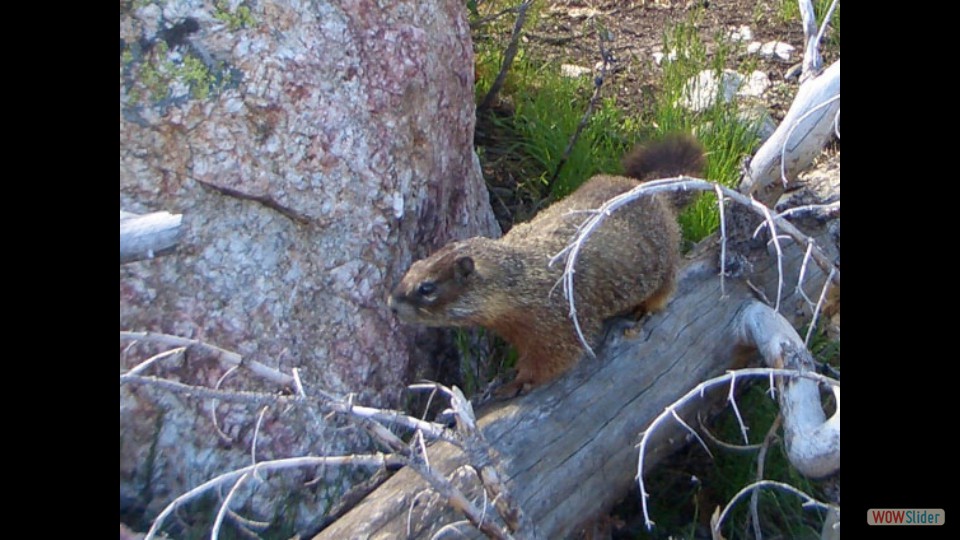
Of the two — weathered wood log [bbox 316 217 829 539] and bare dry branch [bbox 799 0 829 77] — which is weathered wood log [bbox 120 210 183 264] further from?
bare dry branch [bbox 799 0 829 77]

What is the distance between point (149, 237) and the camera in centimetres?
211

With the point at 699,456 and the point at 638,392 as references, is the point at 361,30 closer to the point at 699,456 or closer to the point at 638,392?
the point at 638,392

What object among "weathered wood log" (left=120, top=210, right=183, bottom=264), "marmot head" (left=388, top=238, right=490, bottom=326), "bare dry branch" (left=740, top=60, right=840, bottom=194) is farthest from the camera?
"bare dry branch" (left=740, top=60, right=840, bottom=194)

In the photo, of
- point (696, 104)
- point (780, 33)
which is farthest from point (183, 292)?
point (780, 33)

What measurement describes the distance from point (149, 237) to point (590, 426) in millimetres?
1479

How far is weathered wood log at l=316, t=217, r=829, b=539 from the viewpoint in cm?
265

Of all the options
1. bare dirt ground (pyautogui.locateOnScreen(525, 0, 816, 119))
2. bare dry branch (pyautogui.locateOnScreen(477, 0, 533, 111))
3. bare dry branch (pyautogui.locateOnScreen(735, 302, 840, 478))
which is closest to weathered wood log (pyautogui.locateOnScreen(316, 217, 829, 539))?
bare dry branch (pyautogui.locateOnScreen(735, 302, 840, 478))

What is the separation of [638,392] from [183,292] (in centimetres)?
144

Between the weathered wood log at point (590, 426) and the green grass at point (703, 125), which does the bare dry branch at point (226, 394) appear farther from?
the green grass at point (703, 125)

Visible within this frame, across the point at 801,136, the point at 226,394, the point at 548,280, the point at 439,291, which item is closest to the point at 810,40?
the point at 801,136

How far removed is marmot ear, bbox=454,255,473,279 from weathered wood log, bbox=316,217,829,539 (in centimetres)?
45

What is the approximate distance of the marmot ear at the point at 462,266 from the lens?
321cm

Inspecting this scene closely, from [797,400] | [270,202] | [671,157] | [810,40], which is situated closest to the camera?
[797,400]

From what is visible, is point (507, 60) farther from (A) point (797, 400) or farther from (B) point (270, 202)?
(A) point (797, 400)
